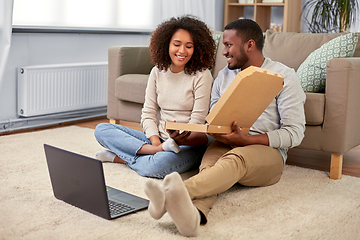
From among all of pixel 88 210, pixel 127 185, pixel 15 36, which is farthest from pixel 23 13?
pixel 88 210

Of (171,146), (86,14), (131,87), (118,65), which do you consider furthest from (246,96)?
(86,14)

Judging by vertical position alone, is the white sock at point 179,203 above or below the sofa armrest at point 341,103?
below

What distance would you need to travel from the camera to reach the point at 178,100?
6.24 feet

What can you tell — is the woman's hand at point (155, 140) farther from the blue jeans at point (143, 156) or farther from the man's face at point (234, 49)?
the man's face at point (234, 49)

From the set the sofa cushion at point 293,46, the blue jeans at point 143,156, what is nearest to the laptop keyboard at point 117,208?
the blue jeans at point 143,156

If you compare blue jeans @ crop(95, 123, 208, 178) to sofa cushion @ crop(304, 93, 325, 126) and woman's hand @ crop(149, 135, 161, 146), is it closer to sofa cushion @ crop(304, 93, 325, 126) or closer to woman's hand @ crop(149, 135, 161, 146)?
woman's hand @ crop(149, 135, 161, 146)

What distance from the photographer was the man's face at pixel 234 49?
1734 millimetres

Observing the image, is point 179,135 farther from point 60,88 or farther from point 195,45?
point 60,88

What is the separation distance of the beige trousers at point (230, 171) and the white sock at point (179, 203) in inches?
4.7

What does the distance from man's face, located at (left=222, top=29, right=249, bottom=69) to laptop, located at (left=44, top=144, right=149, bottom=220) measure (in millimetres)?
669

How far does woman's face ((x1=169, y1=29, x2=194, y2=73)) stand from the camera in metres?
1.85

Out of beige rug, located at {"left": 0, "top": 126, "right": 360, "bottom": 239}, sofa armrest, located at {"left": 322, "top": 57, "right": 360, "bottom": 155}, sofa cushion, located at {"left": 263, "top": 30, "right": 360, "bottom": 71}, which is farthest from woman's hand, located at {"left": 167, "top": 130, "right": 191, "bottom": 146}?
sofa cushion, located at {"left": 263, "top": 30, "right": 360, "bottom": 71}

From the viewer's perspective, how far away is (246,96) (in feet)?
4.78

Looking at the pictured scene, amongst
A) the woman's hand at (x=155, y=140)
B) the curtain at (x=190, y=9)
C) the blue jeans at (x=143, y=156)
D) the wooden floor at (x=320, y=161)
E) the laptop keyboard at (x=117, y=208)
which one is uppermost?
the curtain at (x=190, y=9)
